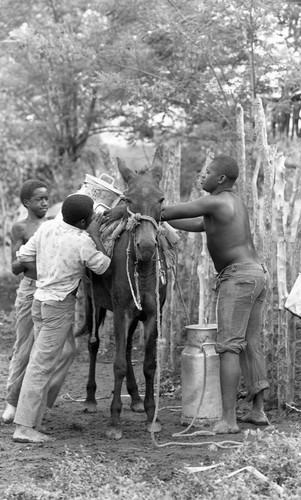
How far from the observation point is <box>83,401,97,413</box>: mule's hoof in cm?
721

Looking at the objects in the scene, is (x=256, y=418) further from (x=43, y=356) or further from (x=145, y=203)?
(x=145, y=203)

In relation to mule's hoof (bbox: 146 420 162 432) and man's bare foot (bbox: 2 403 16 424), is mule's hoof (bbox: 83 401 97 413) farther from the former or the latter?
mule's hoof (bbox: 146 420 162 432)

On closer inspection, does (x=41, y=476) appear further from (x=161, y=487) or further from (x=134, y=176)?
(x=134, y=176)

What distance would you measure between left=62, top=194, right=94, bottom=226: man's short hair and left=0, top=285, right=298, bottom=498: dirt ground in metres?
1.67

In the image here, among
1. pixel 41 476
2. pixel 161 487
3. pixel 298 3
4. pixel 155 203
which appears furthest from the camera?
pixel 298 3

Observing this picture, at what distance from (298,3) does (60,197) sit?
19.3 feet

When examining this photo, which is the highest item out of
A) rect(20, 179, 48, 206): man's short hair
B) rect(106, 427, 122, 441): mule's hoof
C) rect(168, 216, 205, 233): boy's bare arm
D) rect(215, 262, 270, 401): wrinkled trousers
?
rect(20, 179, 48, 206): man's short hair

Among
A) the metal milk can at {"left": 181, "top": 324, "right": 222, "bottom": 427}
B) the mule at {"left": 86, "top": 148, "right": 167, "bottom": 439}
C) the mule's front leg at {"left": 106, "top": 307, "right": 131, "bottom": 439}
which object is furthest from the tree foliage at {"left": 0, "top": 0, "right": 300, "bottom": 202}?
the mule's front leg at {"left": 106, "top": 307, "right": 131, "bottom": 439}

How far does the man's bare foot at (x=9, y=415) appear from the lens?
6531 mm

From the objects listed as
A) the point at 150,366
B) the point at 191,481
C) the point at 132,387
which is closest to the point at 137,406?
the point at 132,387

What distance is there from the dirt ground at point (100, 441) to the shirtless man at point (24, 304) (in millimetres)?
304

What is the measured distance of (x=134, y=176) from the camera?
6086 mm

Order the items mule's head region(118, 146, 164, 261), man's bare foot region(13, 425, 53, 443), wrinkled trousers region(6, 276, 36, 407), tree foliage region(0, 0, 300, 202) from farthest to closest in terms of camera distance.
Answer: tree foliage region(0, 0, 300, 202) → wrinkled trousers region(6, 276, 36, 407) → man's bare foot region(13, 425, 53, 443) → mule's head region(118, 146, 164, 261)

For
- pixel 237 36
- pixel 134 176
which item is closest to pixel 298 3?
pixel 237 36
